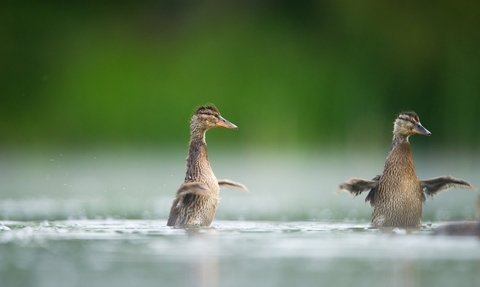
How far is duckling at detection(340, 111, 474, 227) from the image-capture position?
1023cm

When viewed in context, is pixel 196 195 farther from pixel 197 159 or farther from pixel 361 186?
pixel 361 186

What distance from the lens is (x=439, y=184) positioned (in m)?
10.5

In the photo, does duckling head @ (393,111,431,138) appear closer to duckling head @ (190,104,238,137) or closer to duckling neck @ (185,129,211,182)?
duckling head @ (190,104,238,137)

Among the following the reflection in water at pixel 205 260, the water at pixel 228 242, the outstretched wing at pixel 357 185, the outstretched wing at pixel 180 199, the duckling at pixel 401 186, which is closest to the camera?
the reflection in water at pixel 205 260

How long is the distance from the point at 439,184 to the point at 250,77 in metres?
17.7

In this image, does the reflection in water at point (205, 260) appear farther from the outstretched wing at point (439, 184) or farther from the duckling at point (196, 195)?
the outstretched wing at point (439, 184)

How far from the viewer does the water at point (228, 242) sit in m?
6.80

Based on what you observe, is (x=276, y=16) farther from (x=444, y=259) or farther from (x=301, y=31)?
(x=444, y=259)

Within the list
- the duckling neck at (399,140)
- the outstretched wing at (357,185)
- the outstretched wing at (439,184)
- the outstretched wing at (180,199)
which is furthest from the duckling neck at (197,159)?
the outstretched wing at (439,184)

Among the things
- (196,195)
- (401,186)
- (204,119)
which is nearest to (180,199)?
(196,195)

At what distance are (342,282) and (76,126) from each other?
19.9 meters

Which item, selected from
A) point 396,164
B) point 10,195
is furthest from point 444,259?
point 10,195

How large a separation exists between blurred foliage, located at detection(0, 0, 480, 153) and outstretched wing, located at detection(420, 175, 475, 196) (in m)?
15.0

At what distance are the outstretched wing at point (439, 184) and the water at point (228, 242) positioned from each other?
14.7 inches
